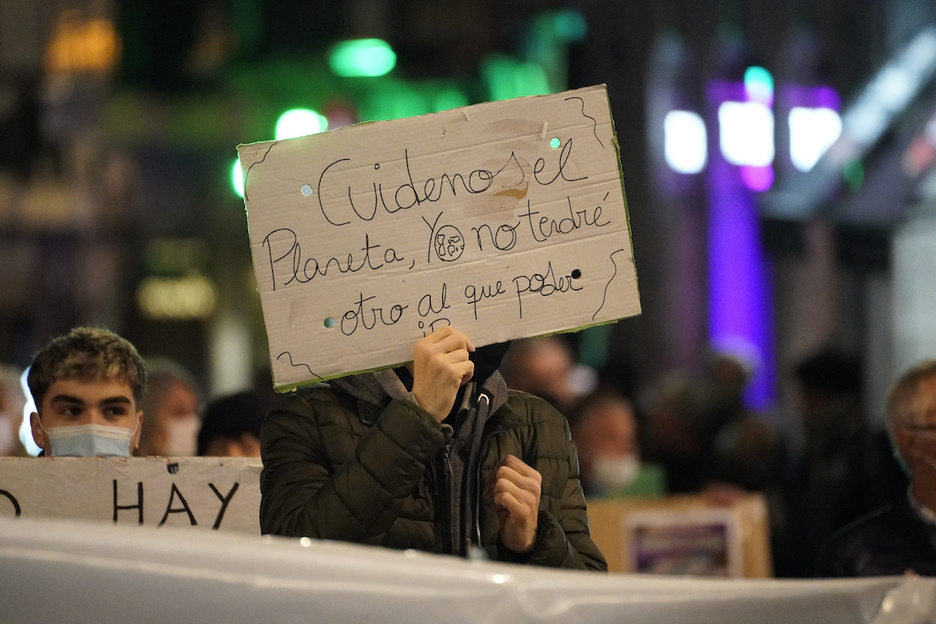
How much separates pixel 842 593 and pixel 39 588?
4.92 feet

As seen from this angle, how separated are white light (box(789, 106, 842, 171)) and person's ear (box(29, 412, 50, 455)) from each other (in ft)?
51.5

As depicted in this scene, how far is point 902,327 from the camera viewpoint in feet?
37.5

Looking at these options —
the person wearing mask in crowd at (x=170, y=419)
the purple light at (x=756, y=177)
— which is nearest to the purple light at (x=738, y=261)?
the purple light at (x=756, y=177)

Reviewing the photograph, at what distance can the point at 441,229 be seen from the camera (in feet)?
9.07

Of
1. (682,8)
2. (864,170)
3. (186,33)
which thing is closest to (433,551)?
(864,170)

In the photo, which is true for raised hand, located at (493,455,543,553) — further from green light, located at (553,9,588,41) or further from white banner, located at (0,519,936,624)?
green light, located at (553,9,588,41)

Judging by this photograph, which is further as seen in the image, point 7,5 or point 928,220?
point 7,5

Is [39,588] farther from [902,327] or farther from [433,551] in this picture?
[902,327]

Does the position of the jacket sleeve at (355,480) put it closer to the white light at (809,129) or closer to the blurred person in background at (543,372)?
the blurred person in background at (543,372)

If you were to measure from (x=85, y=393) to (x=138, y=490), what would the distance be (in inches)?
13.0

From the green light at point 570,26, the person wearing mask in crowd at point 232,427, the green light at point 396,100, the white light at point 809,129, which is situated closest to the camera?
the person wearing mask in crowd at point 232,427

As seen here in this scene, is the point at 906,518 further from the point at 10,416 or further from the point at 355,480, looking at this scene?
the point at 10,416

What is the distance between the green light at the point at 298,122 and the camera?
21.0 m

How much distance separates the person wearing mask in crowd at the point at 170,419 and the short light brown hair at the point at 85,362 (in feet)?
3.44
